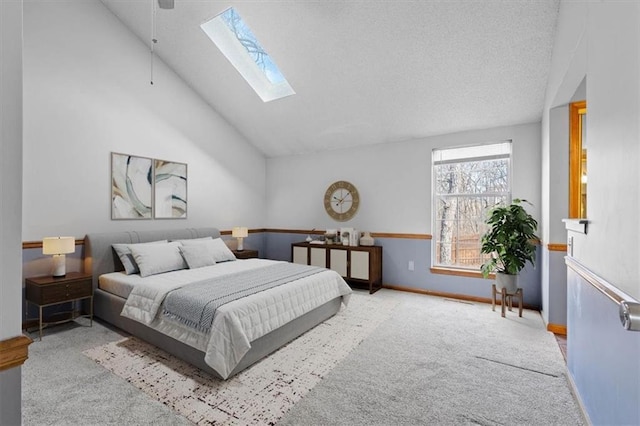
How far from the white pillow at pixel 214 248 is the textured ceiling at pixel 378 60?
7.50 ft

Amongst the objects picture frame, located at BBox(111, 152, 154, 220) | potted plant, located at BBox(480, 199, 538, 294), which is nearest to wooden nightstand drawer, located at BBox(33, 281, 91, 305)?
picture frame, located at BBox(111, 152, 154, 220)

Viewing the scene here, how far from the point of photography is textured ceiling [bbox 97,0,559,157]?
2961 millimetres

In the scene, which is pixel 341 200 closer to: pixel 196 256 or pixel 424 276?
pixel 424 276

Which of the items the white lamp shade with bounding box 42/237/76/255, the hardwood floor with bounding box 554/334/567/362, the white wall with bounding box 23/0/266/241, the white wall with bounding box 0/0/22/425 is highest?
the white wall with bounding box 23/0/266/241

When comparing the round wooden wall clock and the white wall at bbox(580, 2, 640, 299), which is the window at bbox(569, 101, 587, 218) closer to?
the white wall at bbox(580, 2, 640, 299)

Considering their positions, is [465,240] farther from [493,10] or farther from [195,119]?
[195,119]

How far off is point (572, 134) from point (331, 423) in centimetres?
352

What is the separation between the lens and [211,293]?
263 centimetres

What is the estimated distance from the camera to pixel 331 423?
181cm

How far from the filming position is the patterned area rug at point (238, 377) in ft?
6.33

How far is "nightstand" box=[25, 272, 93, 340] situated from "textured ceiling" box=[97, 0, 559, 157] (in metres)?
3.24

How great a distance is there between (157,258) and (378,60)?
3.55m

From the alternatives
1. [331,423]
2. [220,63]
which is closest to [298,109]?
[220,63]

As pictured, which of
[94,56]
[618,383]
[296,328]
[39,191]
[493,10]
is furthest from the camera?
[94,56]
